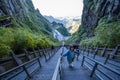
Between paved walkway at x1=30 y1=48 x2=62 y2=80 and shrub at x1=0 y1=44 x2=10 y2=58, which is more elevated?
shrub at x1=0 y1=44 x2=10 y2=58

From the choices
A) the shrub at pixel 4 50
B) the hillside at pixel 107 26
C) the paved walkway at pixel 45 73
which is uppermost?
the hillside at pixel 107 26

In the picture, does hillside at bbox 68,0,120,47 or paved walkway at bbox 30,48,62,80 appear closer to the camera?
paved walkway at bbox 30,48,62,80

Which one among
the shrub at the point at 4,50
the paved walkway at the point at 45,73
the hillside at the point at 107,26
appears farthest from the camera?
the hillside at the point at 107,26

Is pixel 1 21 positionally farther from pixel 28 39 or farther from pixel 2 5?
pixel 2 5

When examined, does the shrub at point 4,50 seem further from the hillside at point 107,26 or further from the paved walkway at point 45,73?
the hillside at point 107,26

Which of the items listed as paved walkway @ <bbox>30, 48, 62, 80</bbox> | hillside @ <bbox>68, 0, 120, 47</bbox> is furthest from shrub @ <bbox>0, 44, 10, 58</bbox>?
hillside @ <bbox>68, 0, 120, 47</bbox>

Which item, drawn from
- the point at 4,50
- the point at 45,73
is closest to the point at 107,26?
the point at 45,73

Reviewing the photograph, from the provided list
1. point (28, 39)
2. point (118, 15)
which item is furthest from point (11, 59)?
point (118, 15)

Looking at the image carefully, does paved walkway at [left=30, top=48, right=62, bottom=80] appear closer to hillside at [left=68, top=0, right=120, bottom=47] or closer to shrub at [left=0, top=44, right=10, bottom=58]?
shrub at [left=0, top=44, right=10, bottom=58]

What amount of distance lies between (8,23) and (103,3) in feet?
94.6

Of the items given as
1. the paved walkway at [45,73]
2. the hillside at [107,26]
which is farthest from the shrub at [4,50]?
the hillside at [107,26]

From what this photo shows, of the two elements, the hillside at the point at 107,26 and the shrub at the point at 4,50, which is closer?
the shrub at the point at 4,50

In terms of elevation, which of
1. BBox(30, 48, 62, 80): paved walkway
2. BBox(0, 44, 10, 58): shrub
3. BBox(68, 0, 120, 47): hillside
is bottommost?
BBox(30, 48, 62, 80): paved walkway

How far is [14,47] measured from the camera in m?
16.2
